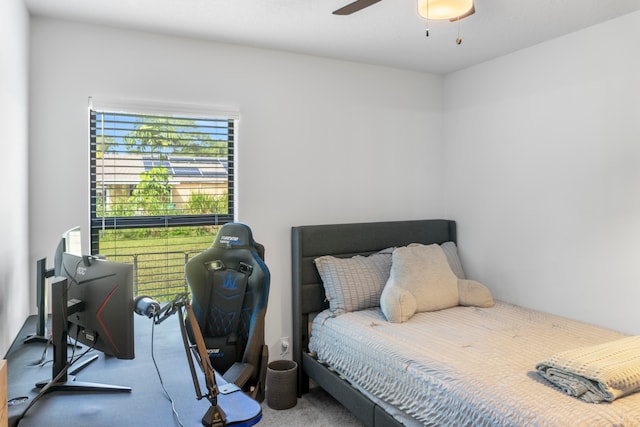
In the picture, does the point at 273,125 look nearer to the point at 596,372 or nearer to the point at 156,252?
the point at 156,252

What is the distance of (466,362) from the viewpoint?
227 centimetres

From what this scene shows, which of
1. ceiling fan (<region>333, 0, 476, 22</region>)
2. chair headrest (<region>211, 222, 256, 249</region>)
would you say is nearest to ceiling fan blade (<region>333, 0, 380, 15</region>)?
ceiling fan (<region>333, 0, 476, 22</region>)

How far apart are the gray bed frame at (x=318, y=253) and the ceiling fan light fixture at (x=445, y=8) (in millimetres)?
1762

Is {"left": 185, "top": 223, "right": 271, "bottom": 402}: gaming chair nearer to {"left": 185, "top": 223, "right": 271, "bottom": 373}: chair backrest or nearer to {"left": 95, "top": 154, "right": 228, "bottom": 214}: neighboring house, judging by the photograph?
{"left": 185, "top": 223, "right": 271, "bottom": 373}: chair backrest

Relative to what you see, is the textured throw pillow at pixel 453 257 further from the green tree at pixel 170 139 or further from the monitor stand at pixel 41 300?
the monitor stand at pixel 41 300

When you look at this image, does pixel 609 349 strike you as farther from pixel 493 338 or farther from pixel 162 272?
pixel 162 272

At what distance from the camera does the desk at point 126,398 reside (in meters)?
1.39

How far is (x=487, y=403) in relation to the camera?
191 cm

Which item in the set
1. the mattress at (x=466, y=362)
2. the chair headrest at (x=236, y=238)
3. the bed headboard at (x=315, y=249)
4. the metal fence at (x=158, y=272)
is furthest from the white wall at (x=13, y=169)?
the mattress at (x=466, y=362)

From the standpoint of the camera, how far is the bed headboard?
11.2ft

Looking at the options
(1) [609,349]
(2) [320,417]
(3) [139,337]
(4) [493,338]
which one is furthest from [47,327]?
(1) [609,349]

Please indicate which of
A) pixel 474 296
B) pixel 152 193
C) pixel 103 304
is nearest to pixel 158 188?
pixel 152 193

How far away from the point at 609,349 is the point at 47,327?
2.79m

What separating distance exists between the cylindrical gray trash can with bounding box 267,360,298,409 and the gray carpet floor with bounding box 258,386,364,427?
1.6 inches
